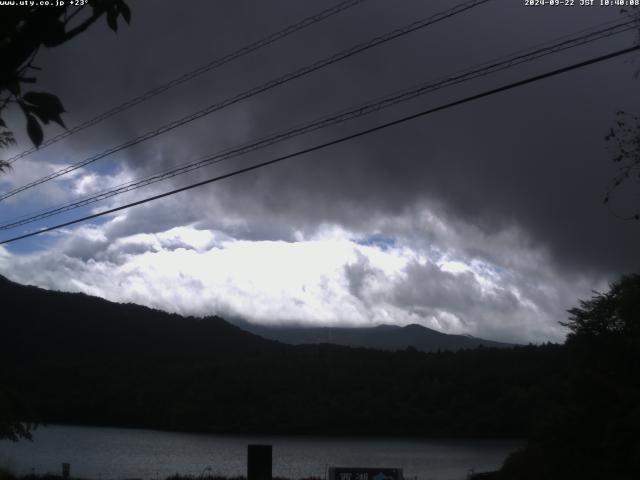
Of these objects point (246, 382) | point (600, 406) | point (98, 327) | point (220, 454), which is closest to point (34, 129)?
point (600, 406)

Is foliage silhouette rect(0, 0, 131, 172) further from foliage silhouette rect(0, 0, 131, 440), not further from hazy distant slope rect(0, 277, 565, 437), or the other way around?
hazy distant slope rect(0, 277, 565, 437)

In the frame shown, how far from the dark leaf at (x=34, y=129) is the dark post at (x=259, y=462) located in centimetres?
914

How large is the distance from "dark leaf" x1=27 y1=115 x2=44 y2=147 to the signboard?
360 inches

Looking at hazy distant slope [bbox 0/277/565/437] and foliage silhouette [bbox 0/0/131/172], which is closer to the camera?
foliage silhouette [bbox 0/0/131/172]

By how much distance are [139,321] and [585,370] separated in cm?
9475

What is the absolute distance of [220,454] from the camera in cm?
5738

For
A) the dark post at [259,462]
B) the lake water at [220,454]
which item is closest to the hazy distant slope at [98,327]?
the lake water at [220,454]

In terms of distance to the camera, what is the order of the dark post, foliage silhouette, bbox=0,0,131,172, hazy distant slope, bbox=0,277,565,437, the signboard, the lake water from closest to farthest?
foliage silhouette, bbox=0,0,131,172 < the signboard < the dark post < the lake water < hazy distant slope, bbox=0,277,565,437

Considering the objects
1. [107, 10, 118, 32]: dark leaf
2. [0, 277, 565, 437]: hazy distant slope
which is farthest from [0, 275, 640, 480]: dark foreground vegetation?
[107, 10, 118, 32]: dark leaf

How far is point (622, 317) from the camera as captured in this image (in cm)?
2397

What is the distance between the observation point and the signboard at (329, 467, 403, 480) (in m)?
10.9

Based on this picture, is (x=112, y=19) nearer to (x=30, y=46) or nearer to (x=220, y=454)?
(x=30, y=46)

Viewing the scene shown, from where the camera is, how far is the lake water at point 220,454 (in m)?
43.3

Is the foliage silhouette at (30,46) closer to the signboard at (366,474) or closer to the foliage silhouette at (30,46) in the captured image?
the foliage silhouette at (30,46)
